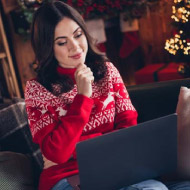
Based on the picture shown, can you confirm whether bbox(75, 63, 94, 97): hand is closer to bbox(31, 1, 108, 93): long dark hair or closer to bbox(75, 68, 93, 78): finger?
bbox(75, 68, 93, 78): finger

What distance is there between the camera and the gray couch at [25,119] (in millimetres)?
1346

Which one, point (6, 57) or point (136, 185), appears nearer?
point (136, 185)

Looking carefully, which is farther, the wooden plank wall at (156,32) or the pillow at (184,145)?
the wooden plank wall at (156,32)

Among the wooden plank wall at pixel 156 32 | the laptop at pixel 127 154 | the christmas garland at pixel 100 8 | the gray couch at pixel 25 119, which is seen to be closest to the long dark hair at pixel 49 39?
the gray couch at pixel 25 119

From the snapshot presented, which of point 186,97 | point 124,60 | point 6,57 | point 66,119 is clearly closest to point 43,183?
point 66,119

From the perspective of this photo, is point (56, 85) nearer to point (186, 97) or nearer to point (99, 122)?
point (99, 122)

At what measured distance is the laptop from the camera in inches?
34.7

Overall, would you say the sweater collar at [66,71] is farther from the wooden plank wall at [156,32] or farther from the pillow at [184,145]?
the wooden plank wall at [156,32]

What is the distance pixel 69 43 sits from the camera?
1.20 metres

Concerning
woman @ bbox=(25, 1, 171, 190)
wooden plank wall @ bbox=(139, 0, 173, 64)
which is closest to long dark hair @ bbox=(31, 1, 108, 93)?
woman @ bbox=(25, 1, 171, 190)

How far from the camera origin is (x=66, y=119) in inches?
44.8

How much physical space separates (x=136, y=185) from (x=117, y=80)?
0.48 m

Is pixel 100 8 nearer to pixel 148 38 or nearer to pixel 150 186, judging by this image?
pixel 148 38

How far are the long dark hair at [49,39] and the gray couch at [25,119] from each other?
27 centimetres
